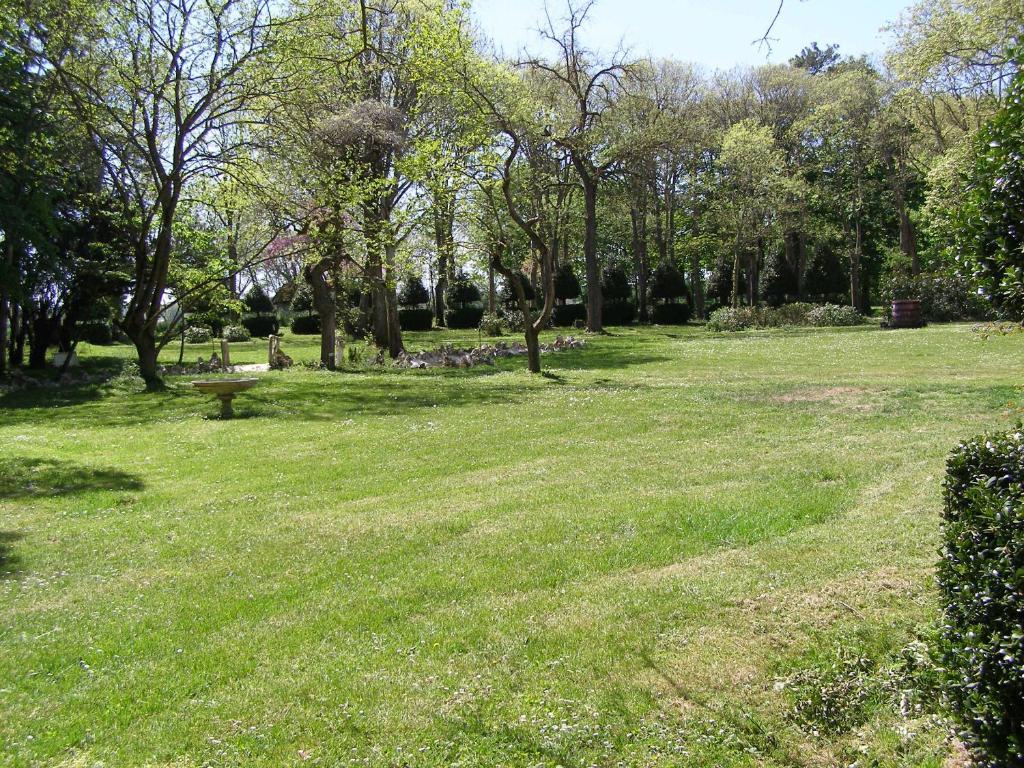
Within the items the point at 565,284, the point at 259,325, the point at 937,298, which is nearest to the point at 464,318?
the point at 565,284

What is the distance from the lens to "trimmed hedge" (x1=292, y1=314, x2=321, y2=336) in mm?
45562

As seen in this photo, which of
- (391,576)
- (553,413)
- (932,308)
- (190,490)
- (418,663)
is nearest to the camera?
(418,663)

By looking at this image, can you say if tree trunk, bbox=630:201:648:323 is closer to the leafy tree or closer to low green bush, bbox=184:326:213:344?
the leafy tree

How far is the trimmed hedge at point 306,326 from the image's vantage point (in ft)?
149

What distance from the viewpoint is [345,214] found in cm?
2370

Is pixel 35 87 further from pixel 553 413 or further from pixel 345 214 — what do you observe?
pixel 553 413

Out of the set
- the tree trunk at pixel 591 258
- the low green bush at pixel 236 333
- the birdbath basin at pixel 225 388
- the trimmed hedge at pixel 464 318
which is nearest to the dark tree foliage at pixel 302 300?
the low green bush at pixel 236 333

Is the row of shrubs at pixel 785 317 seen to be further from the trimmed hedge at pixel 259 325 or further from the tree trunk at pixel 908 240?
the trimmed hedge at pixel 259 325

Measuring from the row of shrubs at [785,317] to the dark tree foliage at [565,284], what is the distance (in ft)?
32.2

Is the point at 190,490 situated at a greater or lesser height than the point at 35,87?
lesser

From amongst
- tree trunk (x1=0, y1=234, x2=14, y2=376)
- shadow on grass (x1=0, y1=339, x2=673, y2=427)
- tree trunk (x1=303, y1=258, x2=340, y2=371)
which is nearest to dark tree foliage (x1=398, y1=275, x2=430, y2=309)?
tree trunk (x1=303, y1=258, x2=340, y2=371)

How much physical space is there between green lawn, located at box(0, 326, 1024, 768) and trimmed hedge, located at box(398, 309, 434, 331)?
31431 mm

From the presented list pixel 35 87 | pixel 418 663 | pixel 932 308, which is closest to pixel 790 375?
pixel 418 663

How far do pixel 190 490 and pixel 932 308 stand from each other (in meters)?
35.8
